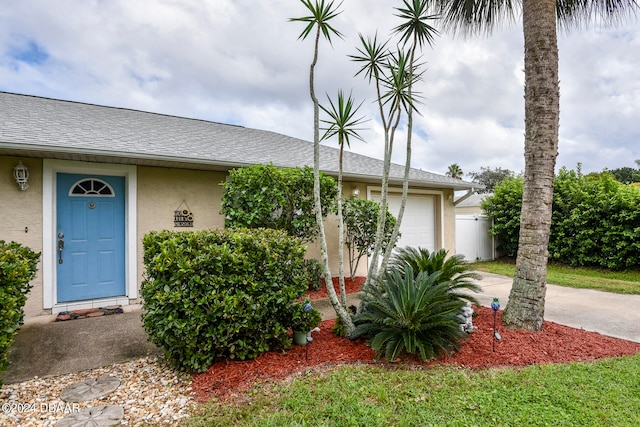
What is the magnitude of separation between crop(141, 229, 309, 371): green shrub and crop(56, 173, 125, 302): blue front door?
8.85 ft

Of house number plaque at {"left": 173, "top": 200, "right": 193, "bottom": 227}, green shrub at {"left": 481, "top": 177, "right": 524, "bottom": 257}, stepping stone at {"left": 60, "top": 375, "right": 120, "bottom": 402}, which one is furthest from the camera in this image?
green shrub at {"left": 481, "top": 177, "right": 524, "bottom": 257}

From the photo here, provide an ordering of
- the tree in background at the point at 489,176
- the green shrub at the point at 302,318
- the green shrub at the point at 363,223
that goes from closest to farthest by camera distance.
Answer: the green shrub at the point at 302,318
the green shrub at the point at 363,223
the tree in background at the point at 489,176

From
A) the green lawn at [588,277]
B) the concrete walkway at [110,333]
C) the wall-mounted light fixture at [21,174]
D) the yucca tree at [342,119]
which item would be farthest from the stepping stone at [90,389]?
the green lawn at [588,277]

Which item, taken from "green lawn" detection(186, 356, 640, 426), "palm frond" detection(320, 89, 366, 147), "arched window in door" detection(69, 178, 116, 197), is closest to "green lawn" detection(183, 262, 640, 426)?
"green lawn" detection(186, 356, 640, 426)

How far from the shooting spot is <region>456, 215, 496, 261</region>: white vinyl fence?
11.5 m

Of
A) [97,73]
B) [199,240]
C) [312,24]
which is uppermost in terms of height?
[97,73]

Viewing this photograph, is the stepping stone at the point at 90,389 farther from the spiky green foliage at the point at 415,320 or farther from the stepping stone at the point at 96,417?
the spiky green foliage at the point at 415,320

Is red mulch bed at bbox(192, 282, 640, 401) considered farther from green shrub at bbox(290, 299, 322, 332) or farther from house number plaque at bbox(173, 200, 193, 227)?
house number plaque at bbox(173, 200, 193, 227)

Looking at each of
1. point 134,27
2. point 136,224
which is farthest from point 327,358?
point 134,27

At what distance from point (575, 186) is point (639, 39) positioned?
4504 millimetres

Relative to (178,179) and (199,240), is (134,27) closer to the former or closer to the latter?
(178,179)

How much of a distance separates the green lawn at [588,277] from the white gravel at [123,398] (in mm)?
8331

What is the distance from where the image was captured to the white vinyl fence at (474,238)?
1146cm

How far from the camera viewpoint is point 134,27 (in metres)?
6.98
